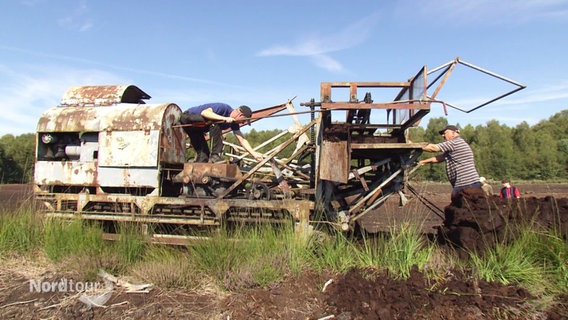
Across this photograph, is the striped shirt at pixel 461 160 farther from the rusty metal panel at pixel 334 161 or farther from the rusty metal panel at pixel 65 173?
the rusty metal panel at pixel 65 173

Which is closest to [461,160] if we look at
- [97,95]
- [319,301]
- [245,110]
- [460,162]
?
[460,162]

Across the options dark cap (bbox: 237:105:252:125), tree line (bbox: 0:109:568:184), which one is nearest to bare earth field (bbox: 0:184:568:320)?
dark cap (bbox: 237:105:252:125)

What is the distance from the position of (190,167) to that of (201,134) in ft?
3.07

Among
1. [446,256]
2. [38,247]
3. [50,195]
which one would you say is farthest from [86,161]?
[446,256]

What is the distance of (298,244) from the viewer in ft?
14.6

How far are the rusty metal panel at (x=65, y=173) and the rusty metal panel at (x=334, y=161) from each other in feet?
12.1

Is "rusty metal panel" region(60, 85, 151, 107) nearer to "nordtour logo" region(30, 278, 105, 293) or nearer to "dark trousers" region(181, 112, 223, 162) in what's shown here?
"dark trousers" region(181, 112, 223, 162)

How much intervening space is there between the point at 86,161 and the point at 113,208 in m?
0.88

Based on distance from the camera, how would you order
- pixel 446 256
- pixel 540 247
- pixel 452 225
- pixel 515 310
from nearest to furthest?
1. pixel 515 310
2. pixel 540 247
3. pixel 446 256
4. pixel 452 225

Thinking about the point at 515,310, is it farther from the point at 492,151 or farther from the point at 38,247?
the point at 492,151

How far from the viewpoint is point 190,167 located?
5867 millimetres

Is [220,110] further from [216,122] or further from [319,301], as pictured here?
[319,301]

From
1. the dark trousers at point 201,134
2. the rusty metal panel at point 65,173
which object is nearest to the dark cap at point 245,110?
the dark trousers at point 201,134

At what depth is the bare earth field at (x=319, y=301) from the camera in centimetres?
323
